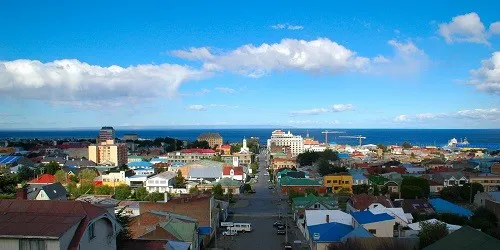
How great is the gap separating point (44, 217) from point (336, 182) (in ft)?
88.4

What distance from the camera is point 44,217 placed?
19.3 feet

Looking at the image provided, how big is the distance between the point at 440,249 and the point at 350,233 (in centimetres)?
415

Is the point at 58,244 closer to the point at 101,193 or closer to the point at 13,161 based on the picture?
the point at 101,193

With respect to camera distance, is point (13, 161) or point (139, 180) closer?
point (139, 180)

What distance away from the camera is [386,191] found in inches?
1107

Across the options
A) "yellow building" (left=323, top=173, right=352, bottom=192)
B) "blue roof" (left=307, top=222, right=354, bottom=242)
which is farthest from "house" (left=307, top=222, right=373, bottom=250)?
"yellow building" (left=323, top=173, right=352, bottom=192)

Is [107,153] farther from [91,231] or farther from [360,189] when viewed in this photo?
[91,231]

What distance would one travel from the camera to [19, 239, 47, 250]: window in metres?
5.55

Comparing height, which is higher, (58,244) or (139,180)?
(58,244)

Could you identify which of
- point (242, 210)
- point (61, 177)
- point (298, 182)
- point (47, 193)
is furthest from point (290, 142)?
point (47, 193)

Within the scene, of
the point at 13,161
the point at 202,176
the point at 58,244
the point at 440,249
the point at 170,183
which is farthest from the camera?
the point at 13,161

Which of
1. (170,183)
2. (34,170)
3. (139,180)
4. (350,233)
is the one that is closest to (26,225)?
(350,233)

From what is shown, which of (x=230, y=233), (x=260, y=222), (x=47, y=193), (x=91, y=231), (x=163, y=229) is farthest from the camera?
(x=47, y=193)

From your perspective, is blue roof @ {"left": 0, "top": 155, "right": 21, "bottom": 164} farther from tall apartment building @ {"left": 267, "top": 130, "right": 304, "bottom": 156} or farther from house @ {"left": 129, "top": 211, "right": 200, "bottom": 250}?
tall apartment building @ {"left": 267, "top": 130, "right": 304, "bottom": 156}
